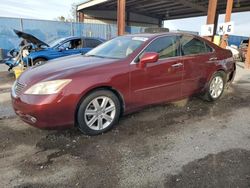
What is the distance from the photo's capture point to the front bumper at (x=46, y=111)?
3217mm

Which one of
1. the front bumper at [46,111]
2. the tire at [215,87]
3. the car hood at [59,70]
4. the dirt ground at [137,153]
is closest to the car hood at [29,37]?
the dirt ground at [137,153]

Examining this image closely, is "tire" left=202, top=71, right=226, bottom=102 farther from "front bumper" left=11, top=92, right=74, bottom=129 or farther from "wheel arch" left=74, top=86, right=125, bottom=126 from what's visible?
"front bumper" left=11, top=92, right=74, bottom=129

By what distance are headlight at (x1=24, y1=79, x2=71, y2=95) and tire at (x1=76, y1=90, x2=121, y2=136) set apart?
39cm

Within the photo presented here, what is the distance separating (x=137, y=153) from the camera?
3217 mm

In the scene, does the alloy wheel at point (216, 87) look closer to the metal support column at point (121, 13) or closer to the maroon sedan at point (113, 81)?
the maroon sedan at point (113, 81)

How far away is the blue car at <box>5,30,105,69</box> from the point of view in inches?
332

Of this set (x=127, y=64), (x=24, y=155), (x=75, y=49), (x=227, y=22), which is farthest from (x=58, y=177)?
(x=227, y=22)

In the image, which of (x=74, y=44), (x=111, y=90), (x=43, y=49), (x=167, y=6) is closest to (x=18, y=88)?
(x=111, y=90)

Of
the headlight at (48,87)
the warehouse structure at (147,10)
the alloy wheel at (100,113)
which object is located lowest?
the alloy wheel at (100,113)

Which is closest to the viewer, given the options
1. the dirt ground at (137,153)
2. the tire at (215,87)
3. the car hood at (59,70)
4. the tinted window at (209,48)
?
the dirt ground at (137,153)

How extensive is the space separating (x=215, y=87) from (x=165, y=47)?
73.1 inches

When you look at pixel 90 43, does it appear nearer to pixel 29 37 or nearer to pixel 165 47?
pixel 29 37

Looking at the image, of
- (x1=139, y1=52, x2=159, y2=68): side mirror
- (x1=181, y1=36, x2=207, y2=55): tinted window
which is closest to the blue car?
(x1=181, y1=36, x2=207, y2=55): tinted window

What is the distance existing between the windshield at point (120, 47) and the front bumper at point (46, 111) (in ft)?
4.43
